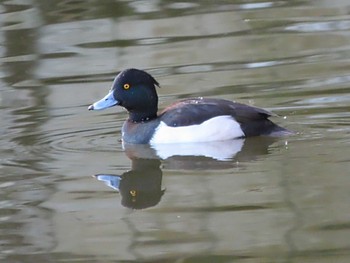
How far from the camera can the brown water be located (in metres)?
7.65

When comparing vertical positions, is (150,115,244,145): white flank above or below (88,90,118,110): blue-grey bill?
below

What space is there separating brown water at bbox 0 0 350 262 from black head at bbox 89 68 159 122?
0.33 metres

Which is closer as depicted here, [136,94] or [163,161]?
[163,161]

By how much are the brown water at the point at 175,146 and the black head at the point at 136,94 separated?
330mm

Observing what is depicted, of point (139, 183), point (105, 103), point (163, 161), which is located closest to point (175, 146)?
point (163, 161)

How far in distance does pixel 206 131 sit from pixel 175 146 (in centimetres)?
30

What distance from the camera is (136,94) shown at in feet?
35.7

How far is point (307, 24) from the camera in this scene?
47.1 ft

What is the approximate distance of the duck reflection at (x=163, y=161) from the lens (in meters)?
8.96

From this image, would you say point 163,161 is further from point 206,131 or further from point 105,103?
point 105,103

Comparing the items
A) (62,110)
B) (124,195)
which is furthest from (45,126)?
(124,195)

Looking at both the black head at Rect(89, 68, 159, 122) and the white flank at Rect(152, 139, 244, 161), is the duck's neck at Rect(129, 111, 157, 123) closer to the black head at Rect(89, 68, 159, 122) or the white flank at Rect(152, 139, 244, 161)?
the black head at Rect(89, 68, 159, 122)

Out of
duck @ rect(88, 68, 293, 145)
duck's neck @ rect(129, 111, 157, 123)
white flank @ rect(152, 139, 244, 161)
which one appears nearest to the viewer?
white flank @ rect(152, 139, 244, 161)

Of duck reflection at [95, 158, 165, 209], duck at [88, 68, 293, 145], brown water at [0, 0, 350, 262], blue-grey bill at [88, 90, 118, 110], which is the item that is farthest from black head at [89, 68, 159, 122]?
duck reflection at [95, 158, 165, 209]
